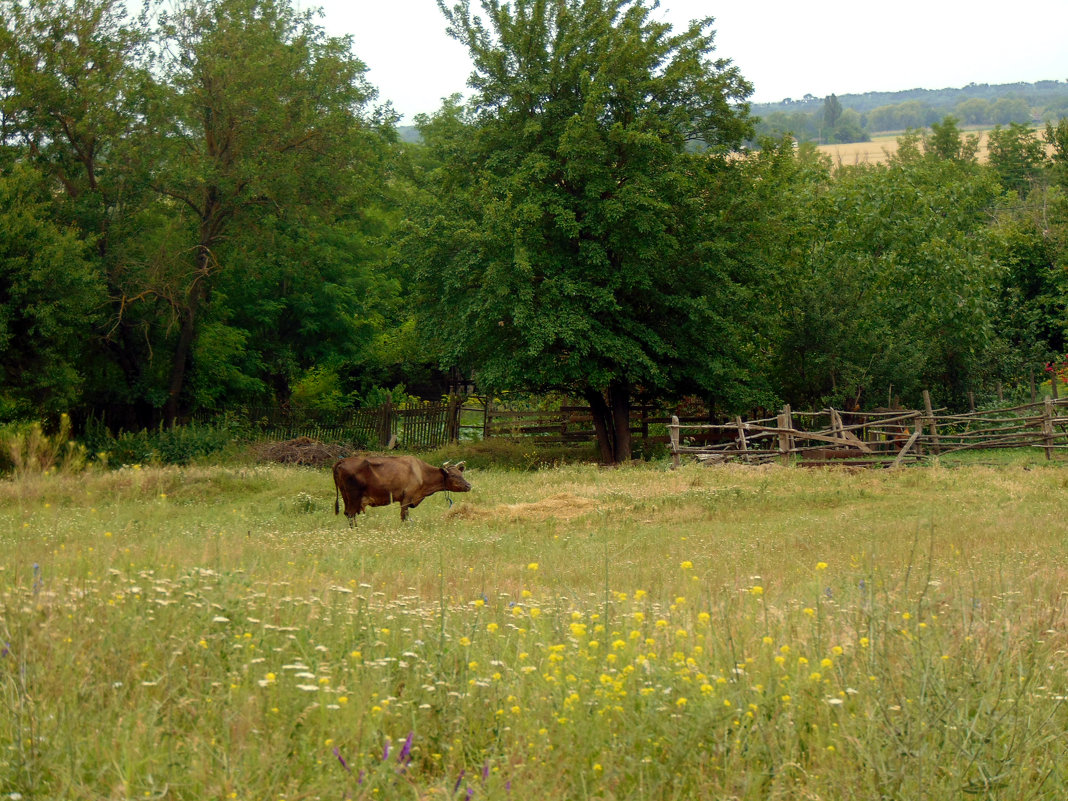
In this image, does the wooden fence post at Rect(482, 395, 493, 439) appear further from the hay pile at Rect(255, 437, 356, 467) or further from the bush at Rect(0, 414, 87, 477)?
the bush at Rect(0, 414, 87, 477)

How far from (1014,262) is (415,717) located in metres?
44.2

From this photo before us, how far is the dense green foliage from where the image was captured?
25.9 metres

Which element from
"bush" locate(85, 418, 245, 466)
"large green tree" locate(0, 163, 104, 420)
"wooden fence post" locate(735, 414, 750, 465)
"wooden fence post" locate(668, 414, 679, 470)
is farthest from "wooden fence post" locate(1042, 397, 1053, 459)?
"large green tree" locate(0, 163, 104, 420)

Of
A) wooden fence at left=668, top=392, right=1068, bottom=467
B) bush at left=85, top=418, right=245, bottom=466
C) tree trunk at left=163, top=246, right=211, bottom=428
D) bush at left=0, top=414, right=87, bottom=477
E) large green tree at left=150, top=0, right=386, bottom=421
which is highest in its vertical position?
large green tree at left=150, top=0, right=386, bottom=421

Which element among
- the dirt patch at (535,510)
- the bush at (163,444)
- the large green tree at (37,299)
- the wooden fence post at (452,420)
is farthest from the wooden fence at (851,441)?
the large green tree at (37,299)

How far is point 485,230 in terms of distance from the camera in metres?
25.6

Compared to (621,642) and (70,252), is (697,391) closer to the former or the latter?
(70,252)

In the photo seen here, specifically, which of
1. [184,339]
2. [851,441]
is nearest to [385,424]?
[184,339]

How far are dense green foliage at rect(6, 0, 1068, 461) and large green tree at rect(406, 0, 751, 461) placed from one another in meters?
0.09

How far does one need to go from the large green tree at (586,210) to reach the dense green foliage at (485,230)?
88 mm

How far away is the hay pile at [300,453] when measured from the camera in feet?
86.0

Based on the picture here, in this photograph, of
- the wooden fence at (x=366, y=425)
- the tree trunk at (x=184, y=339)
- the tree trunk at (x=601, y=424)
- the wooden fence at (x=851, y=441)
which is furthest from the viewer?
the wooden fence at (x=366, y=425)

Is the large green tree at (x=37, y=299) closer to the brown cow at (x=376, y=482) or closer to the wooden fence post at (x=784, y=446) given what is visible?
the brown cow at (x=376, y=482)

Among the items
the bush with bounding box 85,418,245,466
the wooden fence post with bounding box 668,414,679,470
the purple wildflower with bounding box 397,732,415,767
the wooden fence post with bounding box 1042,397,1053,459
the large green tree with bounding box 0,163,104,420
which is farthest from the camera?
the bush with bounding box 85,418,245,466
